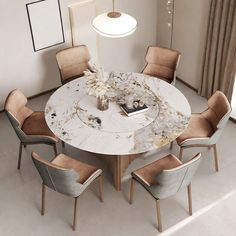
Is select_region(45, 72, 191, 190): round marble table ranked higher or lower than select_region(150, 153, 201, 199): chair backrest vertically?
higher

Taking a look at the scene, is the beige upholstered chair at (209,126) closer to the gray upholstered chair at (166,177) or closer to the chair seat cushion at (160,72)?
the gray upholstered chair at (166,177)

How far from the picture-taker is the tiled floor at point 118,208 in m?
4.27

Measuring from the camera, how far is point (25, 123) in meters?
4.90

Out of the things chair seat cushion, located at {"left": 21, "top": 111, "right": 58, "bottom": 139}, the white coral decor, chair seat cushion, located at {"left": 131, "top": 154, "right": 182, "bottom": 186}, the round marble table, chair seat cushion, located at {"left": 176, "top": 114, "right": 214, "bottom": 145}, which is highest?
the white coral decor

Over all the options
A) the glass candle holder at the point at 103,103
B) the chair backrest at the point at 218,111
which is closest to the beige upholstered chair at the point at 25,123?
the glass candle holder at the point at 103,103

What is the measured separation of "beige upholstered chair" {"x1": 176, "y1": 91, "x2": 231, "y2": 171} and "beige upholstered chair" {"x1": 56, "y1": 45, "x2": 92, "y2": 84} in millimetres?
1778

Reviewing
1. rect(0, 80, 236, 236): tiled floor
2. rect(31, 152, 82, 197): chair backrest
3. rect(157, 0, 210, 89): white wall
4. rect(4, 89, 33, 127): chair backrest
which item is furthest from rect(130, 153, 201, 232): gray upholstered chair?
rect(157, 0, 210, 89): white wall

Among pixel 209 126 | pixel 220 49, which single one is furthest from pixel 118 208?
pixel 220 49

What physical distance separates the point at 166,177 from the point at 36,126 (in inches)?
73.8

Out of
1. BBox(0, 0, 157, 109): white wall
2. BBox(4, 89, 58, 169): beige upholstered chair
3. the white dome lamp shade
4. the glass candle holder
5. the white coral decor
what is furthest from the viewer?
BBox(0, 0, 157, 109): white wall

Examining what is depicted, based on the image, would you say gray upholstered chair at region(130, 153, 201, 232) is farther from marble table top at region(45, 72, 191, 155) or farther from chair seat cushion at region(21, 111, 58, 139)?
chair seat cushion at region(21, 111, 58, 139)

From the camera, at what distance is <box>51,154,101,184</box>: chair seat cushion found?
420cm

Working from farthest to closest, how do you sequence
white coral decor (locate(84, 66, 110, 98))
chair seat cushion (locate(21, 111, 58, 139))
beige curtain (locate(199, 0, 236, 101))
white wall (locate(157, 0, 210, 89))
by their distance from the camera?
white wall (locate(157, 0, 210, 89))
beige curtain (locate(199, 0, 236, 101))
chair seat cushion (locate(21, 111, 58, 139))
white coral decor (locate(84, 66, 110, 98))

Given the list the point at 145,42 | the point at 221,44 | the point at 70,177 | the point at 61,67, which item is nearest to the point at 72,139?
the point at 70,177
